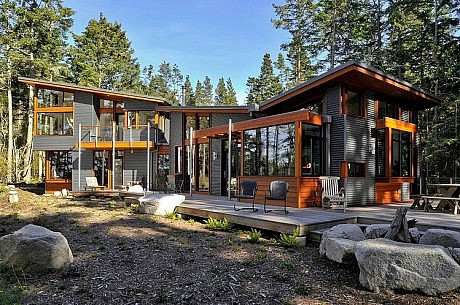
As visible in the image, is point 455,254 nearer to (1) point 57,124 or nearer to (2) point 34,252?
(2) point 34,252

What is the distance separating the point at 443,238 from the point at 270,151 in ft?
20.6

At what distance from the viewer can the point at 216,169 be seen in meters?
14.9

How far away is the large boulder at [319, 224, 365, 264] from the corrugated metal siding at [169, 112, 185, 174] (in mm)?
12591

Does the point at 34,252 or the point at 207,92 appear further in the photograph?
the point at 207,92

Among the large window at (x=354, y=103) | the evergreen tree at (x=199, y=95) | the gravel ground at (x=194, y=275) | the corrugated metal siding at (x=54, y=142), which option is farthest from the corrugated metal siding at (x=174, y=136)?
the evergreen tree at (x=199, y=95)

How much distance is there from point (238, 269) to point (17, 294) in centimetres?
273

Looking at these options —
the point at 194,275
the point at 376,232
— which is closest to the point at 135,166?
the point at 194,275

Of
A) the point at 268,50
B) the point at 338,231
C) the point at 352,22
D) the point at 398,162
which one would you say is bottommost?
the point at 338,231

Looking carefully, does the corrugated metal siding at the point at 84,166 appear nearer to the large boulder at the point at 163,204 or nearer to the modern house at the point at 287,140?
the modern house at the point at 287,140

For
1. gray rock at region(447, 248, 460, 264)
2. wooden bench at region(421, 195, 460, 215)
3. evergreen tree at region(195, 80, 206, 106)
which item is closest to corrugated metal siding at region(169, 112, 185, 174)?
wooden bench at region(421, 195, 460, 215)

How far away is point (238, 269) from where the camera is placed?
495 centimetres

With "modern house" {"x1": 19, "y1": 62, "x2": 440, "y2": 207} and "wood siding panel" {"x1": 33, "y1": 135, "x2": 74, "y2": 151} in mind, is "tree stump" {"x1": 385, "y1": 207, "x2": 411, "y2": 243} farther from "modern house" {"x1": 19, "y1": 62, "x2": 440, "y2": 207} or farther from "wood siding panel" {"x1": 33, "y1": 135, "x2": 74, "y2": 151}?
"wood siding panel" {"x1": 33, "y1": 135, "x2": 74, "y2": 151}

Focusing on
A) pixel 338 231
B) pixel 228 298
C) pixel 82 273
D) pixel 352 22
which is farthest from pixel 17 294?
pixel 352 22

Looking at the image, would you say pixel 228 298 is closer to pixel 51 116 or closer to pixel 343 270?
pixel 343 270
